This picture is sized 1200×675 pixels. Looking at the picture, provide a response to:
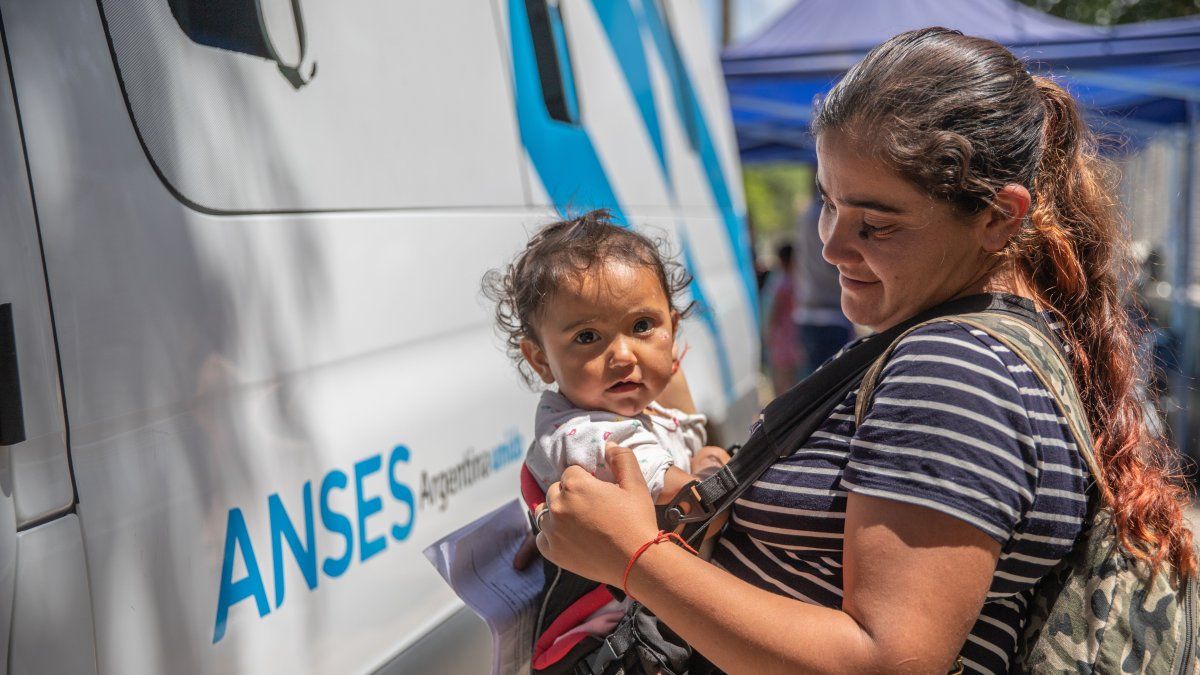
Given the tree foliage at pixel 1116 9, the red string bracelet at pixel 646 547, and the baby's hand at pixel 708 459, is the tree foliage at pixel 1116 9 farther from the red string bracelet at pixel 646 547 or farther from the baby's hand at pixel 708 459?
the red string bracelet at pixel 646 547

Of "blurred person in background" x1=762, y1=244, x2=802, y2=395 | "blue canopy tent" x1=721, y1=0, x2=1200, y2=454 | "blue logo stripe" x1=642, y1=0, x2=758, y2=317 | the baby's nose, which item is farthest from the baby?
"blurred person in background" x1=762, y1=244, x2=802, y2=395

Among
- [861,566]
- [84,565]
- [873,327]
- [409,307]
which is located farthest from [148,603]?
[873,327]

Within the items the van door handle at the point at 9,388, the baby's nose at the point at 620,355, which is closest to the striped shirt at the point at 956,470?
the baby's nose at the point at 620,355

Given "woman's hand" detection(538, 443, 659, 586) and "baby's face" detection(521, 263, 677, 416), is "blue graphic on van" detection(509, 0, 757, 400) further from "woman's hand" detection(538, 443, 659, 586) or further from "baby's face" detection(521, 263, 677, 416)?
"woman's hand" detection(538, 443, 659, 586)

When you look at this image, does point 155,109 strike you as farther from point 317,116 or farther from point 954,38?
point 954,38

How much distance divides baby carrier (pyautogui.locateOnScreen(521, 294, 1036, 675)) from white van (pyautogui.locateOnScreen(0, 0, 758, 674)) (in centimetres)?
48

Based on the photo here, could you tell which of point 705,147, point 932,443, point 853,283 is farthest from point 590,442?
point 705,147

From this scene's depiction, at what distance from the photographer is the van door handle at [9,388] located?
1.10 meters

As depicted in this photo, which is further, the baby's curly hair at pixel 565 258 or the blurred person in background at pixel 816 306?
the blurred person in background at pixel 816 306

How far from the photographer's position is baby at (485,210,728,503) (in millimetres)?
1475

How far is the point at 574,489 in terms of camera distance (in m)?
1.24

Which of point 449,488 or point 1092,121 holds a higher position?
point 1092,121

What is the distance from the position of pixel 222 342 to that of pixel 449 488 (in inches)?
25.2

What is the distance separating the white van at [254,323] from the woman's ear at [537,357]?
0.27m
